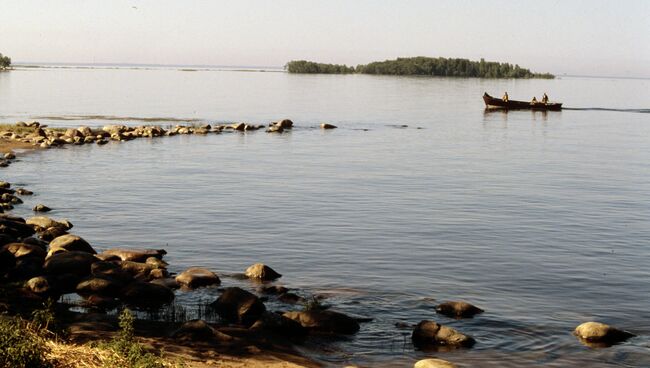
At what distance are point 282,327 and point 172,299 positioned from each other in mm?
3651

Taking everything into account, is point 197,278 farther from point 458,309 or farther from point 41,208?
point 41,208

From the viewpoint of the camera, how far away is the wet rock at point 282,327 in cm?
1697

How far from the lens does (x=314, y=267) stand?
23500 mm

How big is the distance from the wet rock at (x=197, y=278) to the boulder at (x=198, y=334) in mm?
4576

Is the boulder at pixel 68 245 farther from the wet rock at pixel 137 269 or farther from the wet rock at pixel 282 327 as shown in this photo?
the wet rock at pixel 282 327

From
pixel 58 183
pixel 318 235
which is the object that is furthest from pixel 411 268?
pixel 58 183

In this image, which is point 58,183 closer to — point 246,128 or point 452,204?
point 452,204

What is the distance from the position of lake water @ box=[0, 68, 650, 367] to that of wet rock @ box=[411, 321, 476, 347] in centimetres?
31

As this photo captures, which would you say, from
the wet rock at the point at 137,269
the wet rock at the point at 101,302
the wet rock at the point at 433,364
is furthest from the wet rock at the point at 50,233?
the wet rock at the point at 433,364

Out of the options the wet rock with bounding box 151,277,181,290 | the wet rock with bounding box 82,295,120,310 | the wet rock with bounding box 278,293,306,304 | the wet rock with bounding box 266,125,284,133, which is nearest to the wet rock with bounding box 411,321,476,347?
the wet rock with bounding box 278,293,306,304

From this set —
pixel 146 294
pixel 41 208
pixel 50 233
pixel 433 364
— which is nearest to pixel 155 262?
pixel 146 294

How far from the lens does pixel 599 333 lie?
17406mm

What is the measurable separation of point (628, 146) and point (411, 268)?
146ft

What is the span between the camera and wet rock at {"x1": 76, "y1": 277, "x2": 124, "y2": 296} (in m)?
19.3
